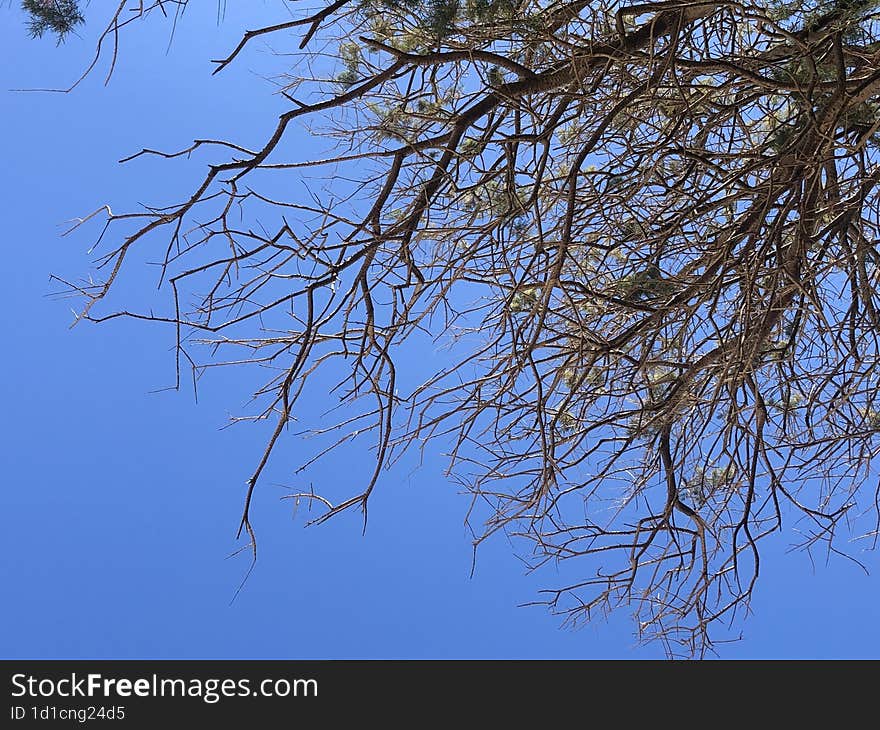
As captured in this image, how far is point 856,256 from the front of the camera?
10.4ft

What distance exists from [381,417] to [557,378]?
654mm

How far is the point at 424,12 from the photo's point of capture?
2.57 meters

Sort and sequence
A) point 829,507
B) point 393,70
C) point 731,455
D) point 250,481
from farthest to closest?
point 829,507 < point 731,455 < point 393,70 < point 250,481

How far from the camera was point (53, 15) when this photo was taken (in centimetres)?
258

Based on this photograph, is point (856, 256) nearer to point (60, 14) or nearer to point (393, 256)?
point (393, 256)

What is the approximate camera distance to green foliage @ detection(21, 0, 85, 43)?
2.57 m

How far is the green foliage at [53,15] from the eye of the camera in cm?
257

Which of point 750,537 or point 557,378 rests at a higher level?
point 557,378

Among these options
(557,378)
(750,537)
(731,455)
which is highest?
(557,378)

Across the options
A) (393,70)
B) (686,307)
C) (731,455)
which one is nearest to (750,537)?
(731,455)

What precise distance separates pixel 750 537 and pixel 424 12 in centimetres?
220

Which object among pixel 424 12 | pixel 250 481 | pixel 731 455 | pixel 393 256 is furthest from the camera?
pixel 731 455

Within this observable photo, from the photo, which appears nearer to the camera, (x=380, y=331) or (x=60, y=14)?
(x=60, y=14)

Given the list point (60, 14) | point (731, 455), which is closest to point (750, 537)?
point (731, 455)
